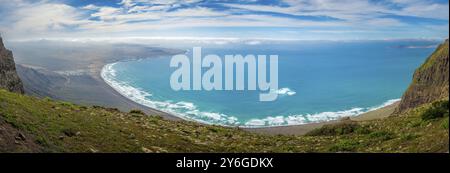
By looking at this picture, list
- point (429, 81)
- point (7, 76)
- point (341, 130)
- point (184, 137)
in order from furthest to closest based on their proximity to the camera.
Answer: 1. point (429, 81)
2. point (7, 76)
3. point (341, 130)
4. point (184, 137)

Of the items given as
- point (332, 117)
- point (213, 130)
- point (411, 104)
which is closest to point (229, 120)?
point (332, 117)

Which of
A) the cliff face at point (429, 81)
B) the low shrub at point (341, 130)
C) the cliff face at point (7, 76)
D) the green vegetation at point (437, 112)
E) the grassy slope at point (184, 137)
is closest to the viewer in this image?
the grassy slope at point (184, 137)

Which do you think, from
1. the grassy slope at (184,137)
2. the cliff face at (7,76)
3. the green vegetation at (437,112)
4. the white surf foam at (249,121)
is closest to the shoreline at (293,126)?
the white surf foam at (249,121)

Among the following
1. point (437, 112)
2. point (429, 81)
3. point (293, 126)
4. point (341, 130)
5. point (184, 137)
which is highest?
point (437, 112)

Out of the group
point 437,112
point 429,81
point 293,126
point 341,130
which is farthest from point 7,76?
point 293,126

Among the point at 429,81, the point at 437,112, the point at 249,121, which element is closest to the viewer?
the point at 437,112

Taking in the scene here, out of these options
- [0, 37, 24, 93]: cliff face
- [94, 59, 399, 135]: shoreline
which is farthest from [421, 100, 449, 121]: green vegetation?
[94, 59, 399, 135]: shoreline

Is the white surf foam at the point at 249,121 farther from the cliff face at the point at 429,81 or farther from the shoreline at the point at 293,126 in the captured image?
the cliff face at the point at 429,81

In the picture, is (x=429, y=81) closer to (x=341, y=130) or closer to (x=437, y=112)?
(x=341, y=130)
